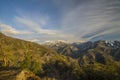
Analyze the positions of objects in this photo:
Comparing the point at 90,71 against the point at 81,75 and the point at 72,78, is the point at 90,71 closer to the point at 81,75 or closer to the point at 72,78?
the point at 81,75

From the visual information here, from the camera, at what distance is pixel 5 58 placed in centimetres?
17438

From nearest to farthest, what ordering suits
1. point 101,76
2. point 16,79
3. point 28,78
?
1. point 16,79
2. point 28,78
3. point 101,76

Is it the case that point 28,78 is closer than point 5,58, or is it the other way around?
point 28,78

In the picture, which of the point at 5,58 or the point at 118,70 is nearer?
the point at 118,70

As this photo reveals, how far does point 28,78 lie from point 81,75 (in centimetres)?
5288

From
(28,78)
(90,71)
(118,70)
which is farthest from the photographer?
(90,71)

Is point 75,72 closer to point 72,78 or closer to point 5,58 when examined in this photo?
point 72,78

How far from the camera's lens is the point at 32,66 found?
468 feet

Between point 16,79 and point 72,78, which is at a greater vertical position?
point 16,79

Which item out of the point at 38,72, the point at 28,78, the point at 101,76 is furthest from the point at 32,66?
the point at 101,76

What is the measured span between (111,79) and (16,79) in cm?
6447

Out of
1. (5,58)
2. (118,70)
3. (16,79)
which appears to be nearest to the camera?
(16,79)

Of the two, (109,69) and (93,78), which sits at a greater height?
(109,69)

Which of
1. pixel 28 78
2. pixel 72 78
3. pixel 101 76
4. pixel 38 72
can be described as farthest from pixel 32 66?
pixel 101 76
